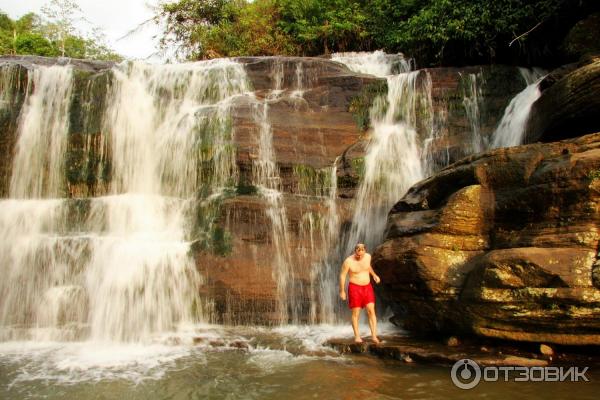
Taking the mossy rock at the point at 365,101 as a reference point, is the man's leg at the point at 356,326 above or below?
below

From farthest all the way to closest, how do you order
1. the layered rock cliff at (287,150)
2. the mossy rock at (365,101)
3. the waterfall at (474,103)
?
the mossy rock at (365,101)
the waterfall at (474,103)
the layered rock cliff at (287,150)

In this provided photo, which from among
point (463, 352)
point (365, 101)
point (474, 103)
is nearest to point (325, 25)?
point (365, 101)

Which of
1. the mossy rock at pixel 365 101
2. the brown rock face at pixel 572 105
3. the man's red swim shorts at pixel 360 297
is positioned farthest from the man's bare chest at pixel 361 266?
the mossy rock at pixel 365 101

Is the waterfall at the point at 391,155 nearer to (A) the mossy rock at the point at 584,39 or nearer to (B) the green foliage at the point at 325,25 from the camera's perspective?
(A) the mossy rock at the point at 584,39

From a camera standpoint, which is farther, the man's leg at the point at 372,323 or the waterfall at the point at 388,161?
the waterfall at the point at 388,161

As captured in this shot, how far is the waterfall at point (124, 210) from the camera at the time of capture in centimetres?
1017

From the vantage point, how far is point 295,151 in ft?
41.9

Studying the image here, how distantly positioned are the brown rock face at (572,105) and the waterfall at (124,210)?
7.02 m

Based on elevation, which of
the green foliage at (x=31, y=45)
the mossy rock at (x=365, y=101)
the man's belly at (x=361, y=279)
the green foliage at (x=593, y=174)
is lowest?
the man's belly at (x=361, y=279)

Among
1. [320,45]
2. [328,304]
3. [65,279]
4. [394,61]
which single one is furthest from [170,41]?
[328,304]

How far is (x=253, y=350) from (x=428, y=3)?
13.8 m

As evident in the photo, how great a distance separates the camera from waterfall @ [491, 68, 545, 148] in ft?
36.2

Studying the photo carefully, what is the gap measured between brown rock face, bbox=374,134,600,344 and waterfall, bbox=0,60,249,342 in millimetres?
4731

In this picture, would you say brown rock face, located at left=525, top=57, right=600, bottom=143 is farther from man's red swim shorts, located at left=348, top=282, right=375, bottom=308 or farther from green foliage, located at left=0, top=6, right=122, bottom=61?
green foliage, located at left=0, top=6, right=122, bottom=61
